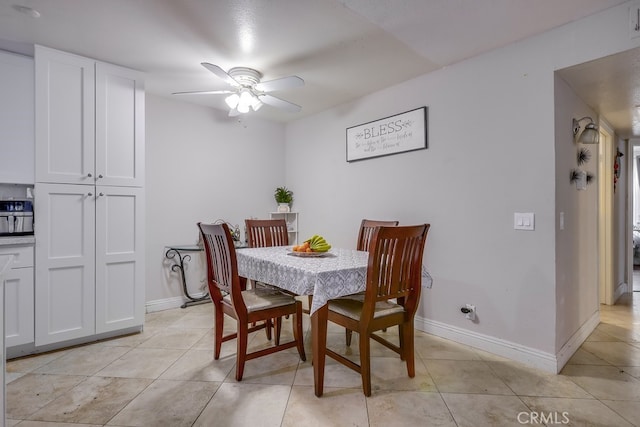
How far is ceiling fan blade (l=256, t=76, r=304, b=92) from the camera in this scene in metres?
2.29

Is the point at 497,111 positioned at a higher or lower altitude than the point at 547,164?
higher

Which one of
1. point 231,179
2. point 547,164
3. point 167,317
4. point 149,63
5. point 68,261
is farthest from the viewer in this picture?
point 231,179

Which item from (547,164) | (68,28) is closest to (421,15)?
(547,164)

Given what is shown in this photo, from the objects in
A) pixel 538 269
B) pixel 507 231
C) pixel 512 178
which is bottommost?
pixel 538 269

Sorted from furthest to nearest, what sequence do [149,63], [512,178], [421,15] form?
[149,63] → [512,178] → [421,15]

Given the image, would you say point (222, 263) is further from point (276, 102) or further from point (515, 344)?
point (515, 344)

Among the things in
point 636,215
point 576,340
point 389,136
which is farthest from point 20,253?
point 636,215

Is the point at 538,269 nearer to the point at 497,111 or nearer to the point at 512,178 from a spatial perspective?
the point at 512,178

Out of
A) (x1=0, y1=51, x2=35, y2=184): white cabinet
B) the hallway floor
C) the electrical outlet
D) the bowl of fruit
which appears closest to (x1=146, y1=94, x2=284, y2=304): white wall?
(x1=0, y1=51, x2=35, y2=184): white cabinet

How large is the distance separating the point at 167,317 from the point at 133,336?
50 centimetres

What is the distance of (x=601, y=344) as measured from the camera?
2.49m

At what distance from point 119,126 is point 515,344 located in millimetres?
3533

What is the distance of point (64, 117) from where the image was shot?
243 centimetres

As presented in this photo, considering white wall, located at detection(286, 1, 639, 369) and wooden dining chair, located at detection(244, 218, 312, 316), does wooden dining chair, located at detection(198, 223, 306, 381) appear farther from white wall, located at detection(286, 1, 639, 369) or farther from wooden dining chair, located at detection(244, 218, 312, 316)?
white wall, located at detection(286, 1, 639, 369)
